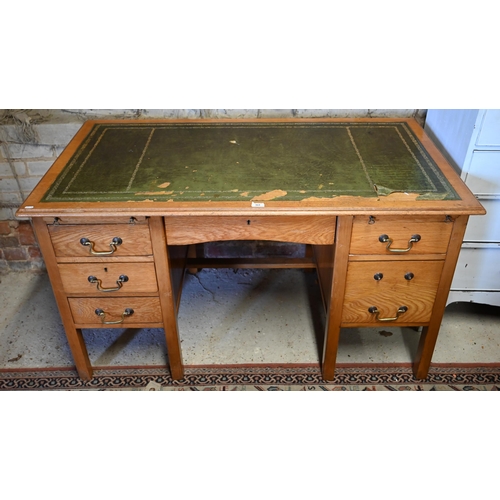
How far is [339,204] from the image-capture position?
181cm

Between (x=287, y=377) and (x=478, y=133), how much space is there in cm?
133

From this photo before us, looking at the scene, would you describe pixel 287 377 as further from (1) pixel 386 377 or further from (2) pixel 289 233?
(2) pixel 289 233

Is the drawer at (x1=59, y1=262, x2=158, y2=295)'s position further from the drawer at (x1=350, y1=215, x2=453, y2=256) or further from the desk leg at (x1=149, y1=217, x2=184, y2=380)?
the drawer at (x1=350, y1=215, x2=453, y2=256)

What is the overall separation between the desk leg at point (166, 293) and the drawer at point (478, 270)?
1335 mm

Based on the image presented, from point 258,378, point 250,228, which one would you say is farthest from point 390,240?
point 258,378

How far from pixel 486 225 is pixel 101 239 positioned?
5.42 feet

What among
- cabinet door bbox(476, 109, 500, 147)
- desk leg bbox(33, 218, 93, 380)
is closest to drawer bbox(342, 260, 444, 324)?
cabinet door bbox(476, 109, 500, 147)

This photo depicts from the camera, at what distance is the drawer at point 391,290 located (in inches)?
77.5

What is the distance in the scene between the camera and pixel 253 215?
1798 millimetres

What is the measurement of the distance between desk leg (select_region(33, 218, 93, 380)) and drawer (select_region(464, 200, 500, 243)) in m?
1.77

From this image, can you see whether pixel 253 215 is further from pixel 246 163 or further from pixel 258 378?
pixel 258 378

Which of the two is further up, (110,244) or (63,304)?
(110,244)

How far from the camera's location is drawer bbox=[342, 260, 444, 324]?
1969mm

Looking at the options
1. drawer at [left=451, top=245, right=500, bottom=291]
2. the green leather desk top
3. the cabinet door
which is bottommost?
drawer at [left=451, top=245, right=500, bottom=291]
